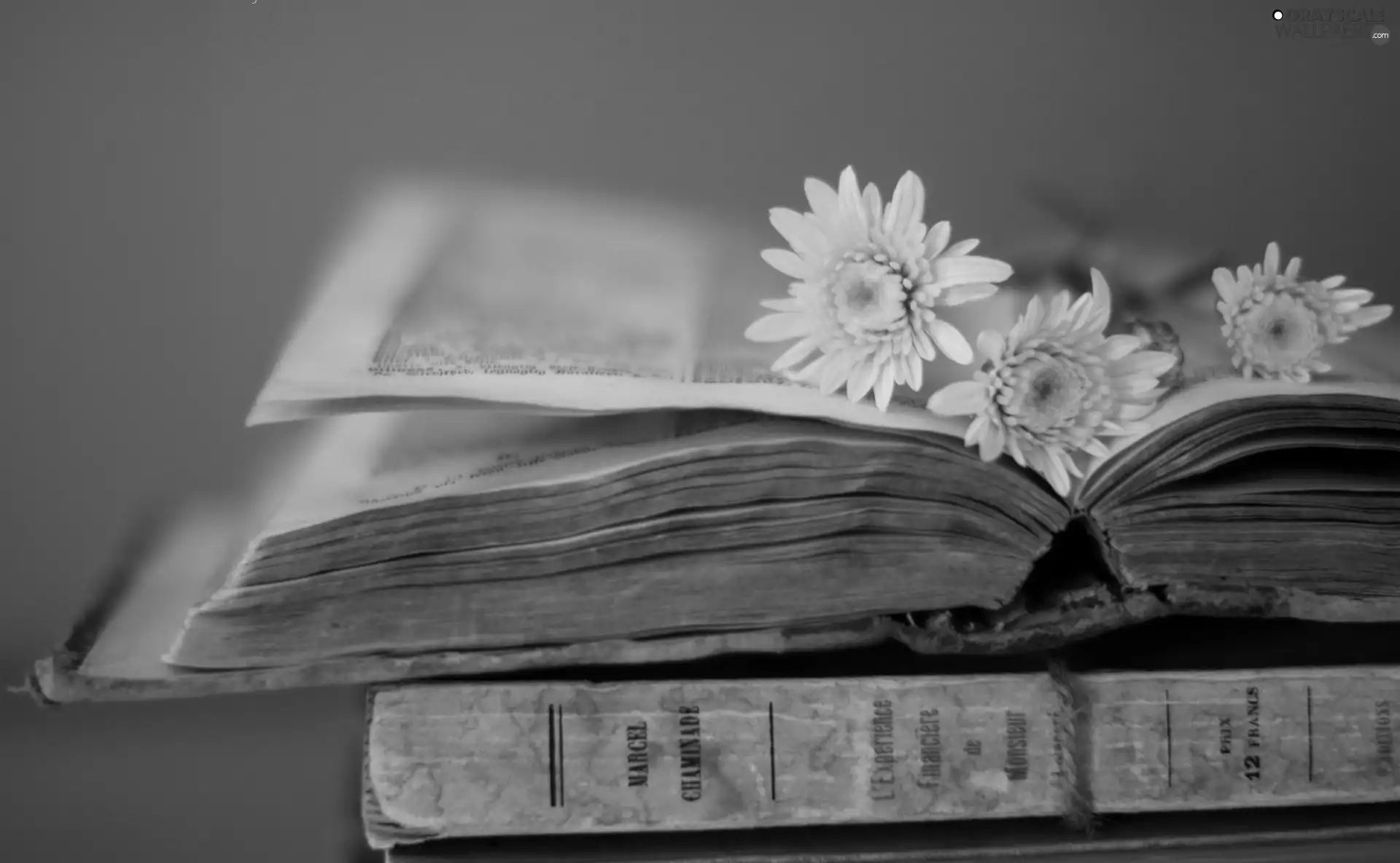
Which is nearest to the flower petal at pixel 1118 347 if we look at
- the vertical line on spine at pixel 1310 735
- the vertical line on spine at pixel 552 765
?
the vertical line on spine at pixel 1310 735

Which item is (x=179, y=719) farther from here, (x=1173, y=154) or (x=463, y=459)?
(x=1173, y=154)

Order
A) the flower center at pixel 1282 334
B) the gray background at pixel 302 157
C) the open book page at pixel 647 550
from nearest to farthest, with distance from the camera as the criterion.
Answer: the open book page at pixel 647 550 → the flower center at pixel 1282 334 → the gray background at pixel 302 157

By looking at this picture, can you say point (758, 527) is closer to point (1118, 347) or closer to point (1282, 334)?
point (1118, 347)

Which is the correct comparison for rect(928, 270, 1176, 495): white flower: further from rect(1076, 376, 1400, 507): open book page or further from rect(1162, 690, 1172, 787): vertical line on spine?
rect(1162, 690, 1172, 787): vertical line on spine

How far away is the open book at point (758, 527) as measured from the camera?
0.47 meters

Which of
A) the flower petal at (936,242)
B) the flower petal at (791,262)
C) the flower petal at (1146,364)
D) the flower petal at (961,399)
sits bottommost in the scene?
the flower petal at (961,399)

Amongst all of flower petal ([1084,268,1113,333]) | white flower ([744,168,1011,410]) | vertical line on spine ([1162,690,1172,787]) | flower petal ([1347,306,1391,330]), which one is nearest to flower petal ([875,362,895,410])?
white flower ([744,168,1011,410])

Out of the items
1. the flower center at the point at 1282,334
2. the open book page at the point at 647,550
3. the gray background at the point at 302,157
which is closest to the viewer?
the open book page at the point at 647,550

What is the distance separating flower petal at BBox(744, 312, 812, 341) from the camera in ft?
1.69

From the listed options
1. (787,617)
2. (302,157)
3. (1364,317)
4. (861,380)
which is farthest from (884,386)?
(302,157)

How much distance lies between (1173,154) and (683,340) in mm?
462

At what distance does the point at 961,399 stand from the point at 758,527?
0.12 m

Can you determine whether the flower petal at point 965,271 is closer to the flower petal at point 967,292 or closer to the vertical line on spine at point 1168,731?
the flower petal at point 967,292

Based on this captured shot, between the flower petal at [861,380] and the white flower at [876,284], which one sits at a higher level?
the white flower at [876,284]
